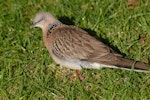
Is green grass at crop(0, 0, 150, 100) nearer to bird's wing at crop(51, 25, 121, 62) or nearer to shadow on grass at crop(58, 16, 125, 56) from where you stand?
shadow on grass at crop(58, 16, 125, 56)

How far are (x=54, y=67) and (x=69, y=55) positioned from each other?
0.42 meters

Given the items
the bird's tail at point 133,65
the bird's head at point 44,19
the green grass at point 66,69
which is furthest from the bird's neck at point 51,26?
the bird's tail at point 133,65

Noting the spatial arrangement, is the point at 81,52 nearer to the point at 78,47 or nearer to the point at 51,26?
the point at 78,47

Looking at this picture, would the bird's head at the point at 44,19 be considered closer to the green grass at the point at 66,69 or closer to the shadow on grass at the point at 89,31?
the green grass at the point at 66,69

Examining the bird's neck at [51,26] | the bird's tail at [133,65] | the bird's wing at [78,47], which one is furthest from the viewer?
the bird's neck at [51,26]

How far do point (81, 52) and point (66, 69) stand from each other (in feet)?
1.62

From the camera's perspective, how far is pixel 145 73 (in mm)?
6383

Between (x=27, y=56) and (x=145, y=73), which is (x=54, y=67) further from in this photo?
(x=145, y=73)

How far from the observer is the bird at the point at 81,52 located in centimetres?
625

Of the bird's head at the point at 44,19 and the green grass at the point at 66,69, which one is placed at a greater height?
the bird's head at the point at 44,19

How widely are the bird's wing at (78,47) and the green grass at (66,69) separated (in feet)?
0.83

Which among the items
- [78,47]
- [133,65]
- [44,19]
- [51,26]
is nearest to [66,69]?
[78,47]

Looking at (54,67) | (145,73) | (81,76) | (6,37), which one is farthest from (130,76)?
(6,37)

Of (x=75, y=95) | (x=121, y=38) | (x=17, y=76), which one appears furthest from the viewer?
(x=121, y=38)
